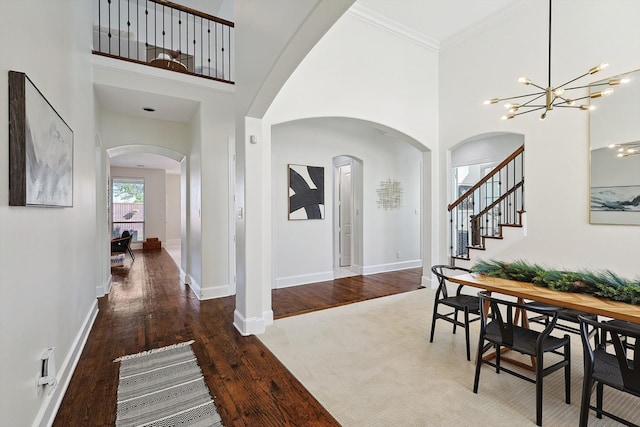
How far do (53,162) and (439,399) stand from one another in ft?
10.1

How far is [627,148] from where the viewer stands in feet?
10.8

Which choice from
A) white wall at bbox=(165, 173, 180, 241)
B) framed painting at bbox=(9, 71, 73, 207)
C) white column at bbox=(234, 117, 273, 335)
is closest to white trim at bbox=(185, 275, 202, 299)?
white column at bbox=(234, 117, 273, 335)

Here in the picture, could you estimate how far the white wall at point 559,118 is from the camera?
11.0 ft

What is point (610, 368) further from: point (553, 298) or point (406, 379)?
point (406, 379)

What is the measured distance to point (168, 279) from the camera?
5.75m

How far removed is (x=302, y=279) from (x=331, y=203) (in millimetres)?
1503

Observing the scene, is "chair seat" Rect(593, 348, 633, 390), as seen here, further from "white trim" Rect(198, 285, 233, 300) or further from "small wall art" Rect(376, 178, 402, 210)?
"small wall art" Rect(376, 178, 402, 210)

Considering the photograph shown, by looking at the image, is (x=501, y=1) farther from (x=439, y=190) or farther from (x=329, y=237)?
(x=329, y=237)

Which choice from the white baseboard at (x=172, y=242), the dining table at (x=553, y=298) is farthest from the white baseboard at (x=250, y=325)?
the white baseboard at (x=172, y=242)

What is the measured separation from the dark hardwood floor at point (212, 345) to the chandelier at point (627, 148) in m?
3.20

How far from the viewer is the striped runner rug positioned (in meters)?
1.92

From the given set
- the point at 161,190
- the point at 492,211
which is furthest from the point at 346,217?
the point at 161,190

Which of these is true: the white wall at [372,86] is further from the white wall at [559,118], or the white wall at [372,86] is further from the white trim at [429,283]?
the white wall at [559,118]

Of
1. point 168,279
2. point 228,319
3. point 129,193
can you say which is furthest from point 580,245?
point 129,193
